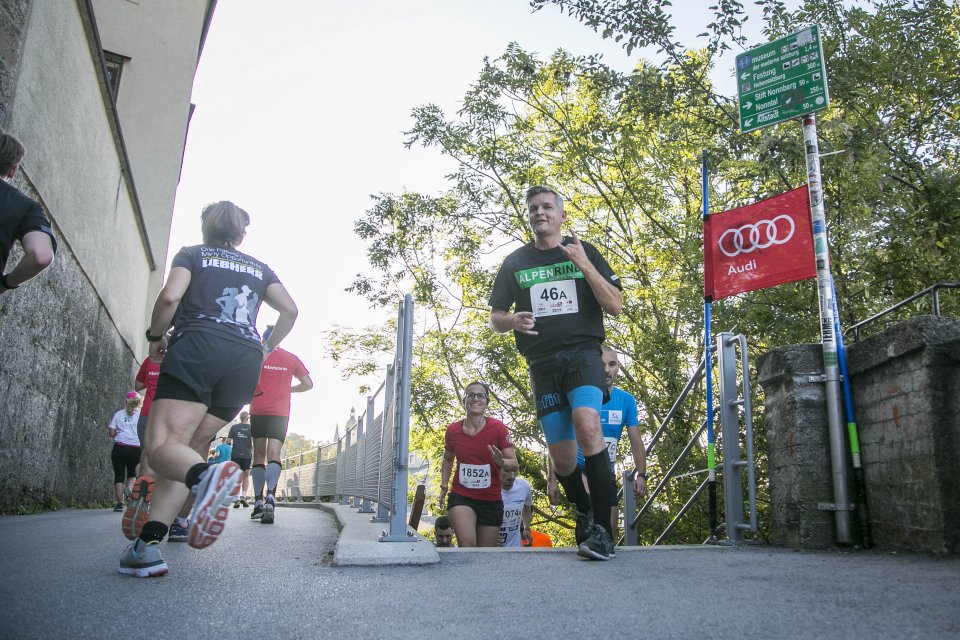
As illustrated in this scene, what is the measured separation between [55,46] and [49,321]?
9.56 feet

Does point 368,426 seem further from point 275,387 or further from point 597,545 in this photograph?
point 597,545

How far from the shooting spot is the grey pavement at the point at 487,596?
2.07 meters

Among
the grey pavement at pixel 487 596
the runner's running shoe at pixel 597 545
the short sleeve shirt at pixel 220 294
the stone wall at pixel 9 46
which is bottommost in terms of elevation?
the grey pavement at pixel 487 596

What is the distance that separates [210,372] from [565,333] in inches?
75.3

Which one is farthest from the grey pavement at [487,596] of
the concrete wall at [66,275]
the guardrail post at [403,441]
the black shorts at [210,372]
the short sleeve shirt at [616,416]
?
the concrete wall at [66,275]

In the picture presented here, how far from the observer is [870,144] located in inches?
303

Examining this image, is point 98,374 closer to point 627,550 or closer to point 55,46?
point 55,46

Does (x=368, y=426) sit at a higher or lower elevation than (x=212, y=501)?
higher

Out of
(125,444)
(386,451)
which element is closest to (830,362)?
(386,451)

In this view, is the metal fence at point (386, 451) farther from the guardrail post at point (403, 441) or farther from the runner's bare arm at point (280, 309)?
the runner's bare arm at point (280, 309)

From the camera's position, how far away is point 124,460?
9906mm

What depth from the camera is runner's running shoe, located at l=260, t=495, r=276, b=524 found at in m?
7.03

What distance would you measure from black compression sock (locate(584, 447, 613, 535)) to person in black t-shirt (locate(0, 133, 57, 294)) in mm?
2808

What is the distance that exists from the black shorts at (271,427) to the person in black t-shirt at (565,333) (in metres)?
3.51
